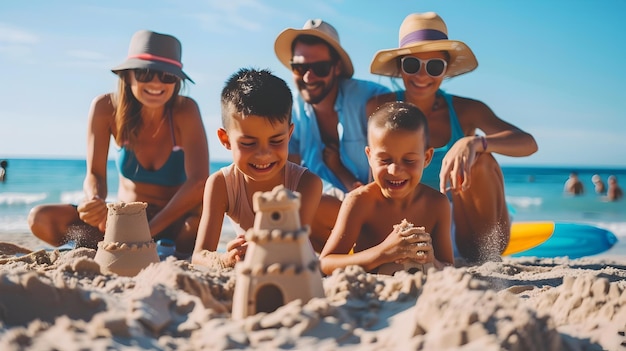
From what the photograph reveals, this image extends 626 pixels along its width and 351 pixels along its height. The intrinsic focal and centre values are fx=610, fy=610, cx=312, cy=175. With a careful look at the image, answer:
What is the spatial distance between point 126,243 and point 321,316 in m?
1.44

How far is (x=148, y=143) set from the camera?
4227mm

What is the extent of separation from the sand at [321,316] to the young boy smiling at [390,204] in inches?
23.4

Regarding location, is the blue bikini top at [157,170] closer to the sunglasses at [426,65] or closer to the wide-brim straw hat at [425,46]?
the wide-brim straw hat at [425,46]

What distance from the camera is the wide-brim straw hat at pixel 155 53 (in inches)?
158

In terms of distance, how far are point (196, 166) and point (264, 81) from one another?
3.64 ft

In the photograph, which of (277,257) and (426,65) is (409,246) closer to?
(277,257)

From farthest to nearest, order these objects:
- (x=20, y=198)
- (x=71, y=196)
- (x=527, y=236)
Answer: (x=71, y=196), (x=20, y=198), (x=527, y=236)

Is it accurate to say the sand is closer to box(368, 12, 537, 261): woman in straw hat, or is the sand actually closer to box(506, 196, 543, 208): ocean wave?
box(368, 12, 537, 261): woman in straw hat

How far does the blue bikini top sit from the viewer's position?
4.21 metres

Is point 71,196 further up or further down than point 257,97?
further down

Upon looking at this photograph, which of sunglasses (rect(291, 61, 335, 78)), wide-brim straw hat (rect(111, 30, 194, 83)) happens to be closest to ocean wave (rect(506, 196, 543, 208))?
sunglasses (rect(291, 61, 335, 78))

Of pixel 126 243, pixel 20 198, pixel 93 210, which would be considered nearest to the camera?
pixel 126 243

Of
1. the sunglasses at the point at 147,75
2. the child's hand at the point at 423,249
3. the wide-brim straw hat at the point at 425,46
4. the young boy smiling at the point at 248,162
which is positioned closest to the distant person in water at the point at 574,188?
the wide-brim straw hat at the point at 425,46

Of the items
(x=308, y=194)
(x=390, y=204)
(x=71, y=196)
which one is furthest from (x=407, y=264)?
(x=71, y=196)
